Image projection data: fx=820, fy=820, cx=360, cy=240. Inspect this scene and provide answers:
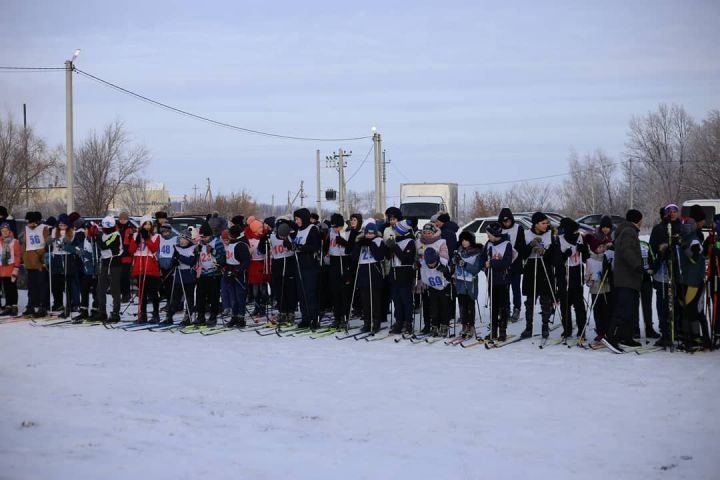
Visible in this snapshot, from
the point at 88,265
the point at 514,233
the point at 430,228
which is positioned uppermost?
the point at 430,228

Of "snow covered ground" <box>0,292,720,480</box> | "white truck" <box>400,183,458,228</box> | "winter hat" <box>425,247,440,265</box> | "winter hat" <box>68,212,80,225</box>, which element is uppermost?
"white truck" <box>400,183,458,228</box>

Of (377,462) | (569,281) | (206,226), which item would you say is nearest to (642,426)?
(377,462)

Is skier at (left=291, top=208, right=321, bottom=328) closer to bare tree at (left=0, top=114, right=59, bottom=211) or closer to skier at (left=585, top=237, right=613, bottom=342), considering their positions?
skier at (left=585, top=237, right=613, bottom=342)

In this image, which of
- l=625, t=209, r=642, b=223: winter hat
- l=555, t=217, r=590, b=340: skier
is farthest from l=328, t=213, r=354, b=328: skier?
l=625, t=209, r=642, b=223: winter hat

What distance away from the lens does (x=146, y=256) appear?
587 inches

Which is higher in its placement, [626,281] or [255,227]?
[255,227]

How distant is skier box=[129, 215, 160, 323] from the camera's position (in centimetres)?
1491

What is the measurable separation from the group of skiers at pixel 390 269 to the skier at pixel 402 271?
0.07ft

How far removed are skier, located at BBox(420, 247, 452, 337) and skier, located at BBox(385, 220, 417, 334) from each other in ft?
0.82

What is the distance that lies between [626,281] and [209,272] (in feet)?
23.4

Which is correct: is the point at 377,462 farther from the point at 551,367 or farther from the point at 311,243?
the point at 311,243

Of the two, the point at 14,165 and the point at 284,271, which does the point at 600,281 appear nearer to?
the point at 284,271

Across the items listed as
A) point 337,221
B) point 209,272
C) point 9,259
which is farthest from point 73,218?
point 337,221

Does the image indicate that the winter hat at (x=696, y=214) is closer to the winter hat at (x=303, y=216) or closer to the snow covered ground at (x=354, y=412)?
the snow covered ground at (x=354, y=412)
